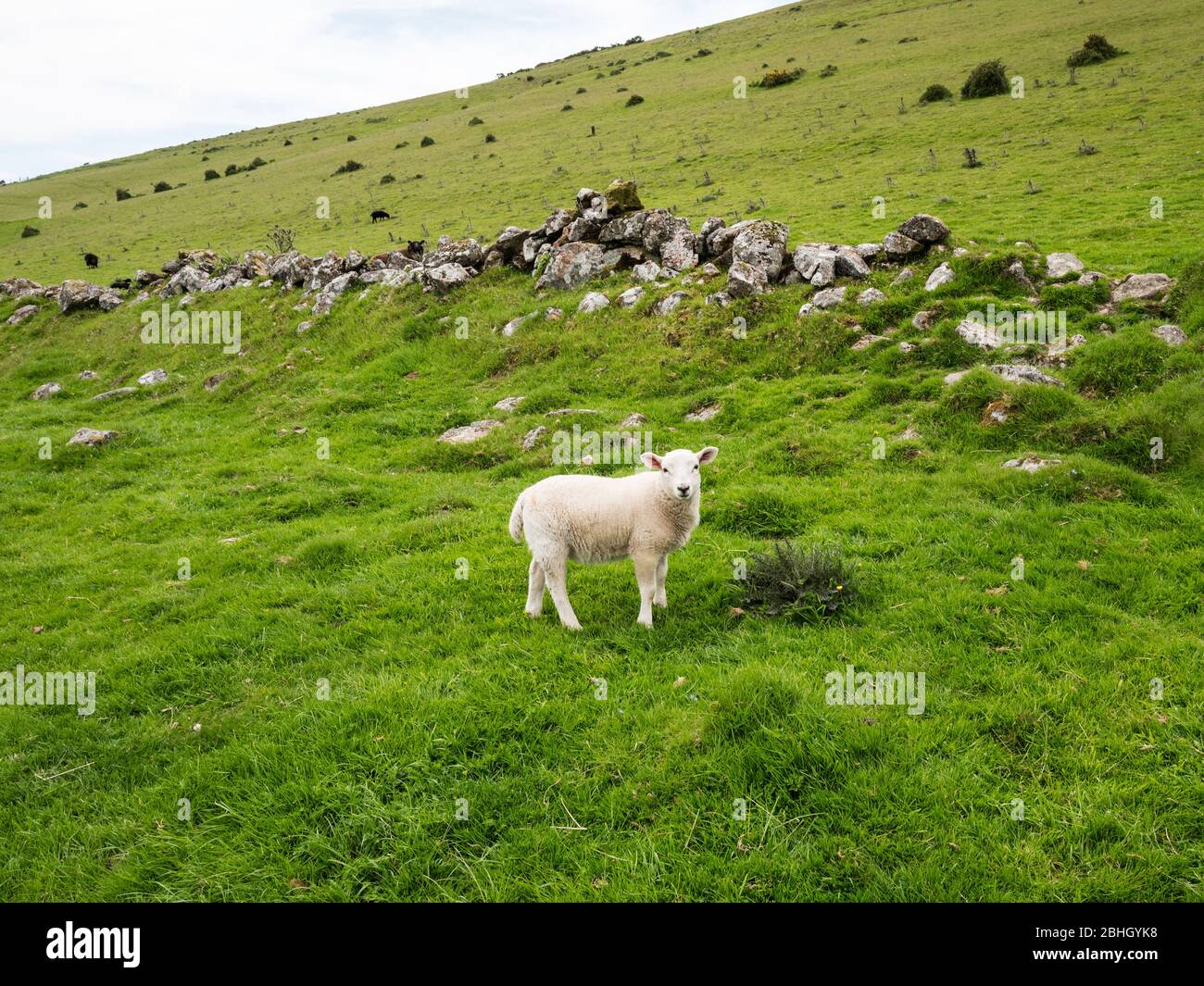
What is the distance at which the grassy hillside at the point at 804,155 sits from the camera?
82.3 feet

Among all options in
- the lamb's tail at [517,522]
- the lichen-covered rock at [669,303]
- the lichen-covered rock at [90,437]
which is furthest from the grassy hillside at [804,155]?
the lichen-covered rock at [90,437]

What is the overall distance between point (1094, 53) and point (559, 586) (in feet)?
187

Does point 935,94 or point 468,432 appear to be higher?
point 935,94

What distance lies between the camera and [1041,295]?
1466 cm

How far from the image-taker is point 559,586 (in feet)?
25.3

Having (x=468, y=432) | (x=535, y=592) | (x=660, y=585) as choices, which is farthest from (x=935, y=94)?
(x=535, y=592)

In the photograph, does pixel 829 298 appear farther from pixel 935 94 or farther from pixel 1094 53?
pixel 1094 53

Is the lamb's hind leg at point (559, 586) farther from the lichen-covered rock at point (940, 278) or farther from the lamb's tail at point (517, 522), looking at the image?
the lichen-covered rock at point (940, 278)

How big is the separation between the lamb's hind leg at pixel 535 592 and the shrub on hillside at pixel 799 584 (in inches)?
97.6

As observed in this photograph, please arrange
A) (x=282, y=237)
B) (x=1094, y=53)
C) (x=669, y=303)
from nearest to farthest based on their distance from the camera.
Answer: (x=669, y=303) → (x=282, y=237) → (x=1094, y=53)

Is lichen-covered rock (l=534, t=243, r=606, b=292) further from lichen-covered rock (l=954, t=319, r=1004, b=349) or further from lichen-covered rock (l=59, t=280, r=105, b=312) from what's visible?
lichen-covered rock (l=59, t=280, r=105, b=312)

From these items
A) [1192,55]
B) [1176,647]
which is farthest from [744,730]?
[1192,55]
